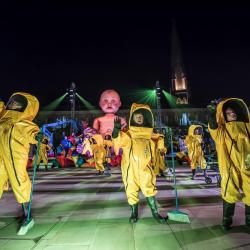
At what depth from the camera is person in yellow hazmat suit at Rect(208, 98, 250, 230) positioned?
10.7ft

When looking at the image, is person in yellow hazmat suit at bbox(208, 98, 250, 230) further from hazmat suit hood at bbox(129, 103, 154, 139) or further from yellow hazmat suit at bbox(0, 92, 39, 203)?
yellow hazmat suit at bbox(0, 92, 39, 203)

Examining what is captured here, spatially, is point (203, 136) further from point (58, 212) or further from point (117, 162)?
point (117, 162)

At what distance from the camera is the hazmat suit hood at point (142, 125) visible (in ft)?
13.0

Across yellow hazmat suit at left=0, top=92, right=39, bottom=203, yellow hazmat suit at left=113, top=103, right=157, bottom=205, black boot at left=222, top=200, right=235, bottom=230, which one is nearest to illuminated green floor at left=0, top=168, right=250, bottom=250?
black boot at left=222, top=200, right=235, bottom=230

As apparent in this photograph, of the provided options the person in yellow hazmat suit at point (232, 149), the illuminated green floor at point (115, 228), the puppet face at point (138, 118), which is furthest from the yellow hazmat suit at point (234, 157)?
the puppet face at point (138, 118)

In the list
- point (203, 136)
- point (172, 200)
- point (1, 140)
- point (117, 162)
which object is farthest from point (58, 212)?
point (117, 162)

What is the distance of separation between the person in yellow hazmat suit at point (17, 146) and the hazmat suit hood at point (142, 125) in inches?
59.4

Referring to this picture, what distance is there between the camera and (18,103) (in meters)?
3.87

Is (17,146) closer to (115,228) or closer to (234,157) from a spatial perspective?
(115,228)

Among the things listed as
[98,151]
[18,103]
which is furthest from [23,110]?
[98,151]

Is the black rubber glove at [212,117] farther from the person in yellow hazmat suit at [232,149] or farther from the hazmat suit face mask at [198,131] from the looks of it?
the hazmat suit face mask at [198,131]

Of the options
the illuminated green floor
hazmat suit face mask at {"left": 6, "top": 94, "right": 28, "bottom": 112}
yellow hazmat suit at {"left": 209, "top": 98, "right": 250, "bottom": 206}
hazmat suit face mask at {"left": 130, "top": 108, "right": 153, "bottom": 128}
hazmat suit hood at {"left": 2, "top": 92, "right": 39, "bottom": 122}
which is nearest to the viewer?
the illuminated green floor

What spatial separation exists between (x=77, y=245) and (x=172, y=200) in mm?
2944

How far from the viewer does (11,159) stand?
346 centimetres
